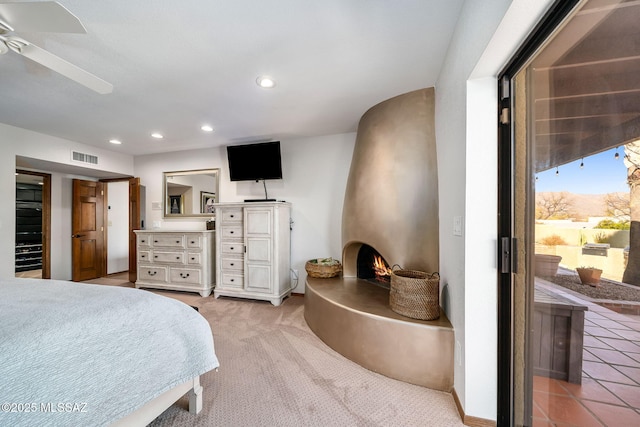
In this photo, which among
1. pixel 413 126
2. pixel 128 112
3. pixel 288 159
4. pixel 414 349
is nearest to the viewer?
pixel 414 349

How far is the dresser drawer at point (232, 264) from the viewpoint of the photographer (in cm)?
343

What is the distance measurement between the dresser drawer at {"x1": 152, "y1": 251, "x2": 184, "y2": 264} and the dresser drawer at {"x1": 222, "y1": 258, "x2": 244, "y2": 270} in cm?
75

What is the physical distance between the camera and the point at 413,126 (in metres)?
2.19

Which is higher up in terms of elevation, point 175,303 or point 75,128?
point 75,128

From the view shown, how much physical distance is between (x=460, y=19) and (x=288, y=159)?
2639mm

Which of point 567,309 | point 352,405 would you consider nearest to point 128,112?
point 352,405

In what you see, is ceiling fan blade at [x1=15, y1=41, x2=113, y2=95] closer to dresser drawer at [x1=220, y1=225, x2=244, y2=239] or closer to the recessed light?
the recessed light

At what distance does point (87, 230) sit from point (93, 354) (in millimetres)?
4780

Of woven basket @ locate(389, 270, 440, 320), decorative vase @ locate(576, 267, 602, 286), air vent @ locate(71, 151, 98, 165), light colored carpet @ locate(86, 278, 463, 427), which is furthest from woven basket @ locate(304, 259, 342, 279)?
air vent @ locate(71, 151, 98, 165)

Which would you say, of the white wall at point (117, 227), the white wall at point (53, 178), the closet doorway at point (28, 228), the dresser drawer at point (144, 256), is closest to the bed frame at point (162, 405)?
the dresser drawer at point (144, 256)

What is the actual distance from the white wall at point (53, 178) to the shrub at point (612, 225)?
17.3ft

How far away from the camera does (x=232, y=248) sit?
3467mm

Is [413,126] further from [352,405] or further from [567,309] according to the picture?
[352,405]

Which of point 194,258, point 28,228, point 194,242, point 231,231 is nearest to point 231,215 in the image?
point 231,231
